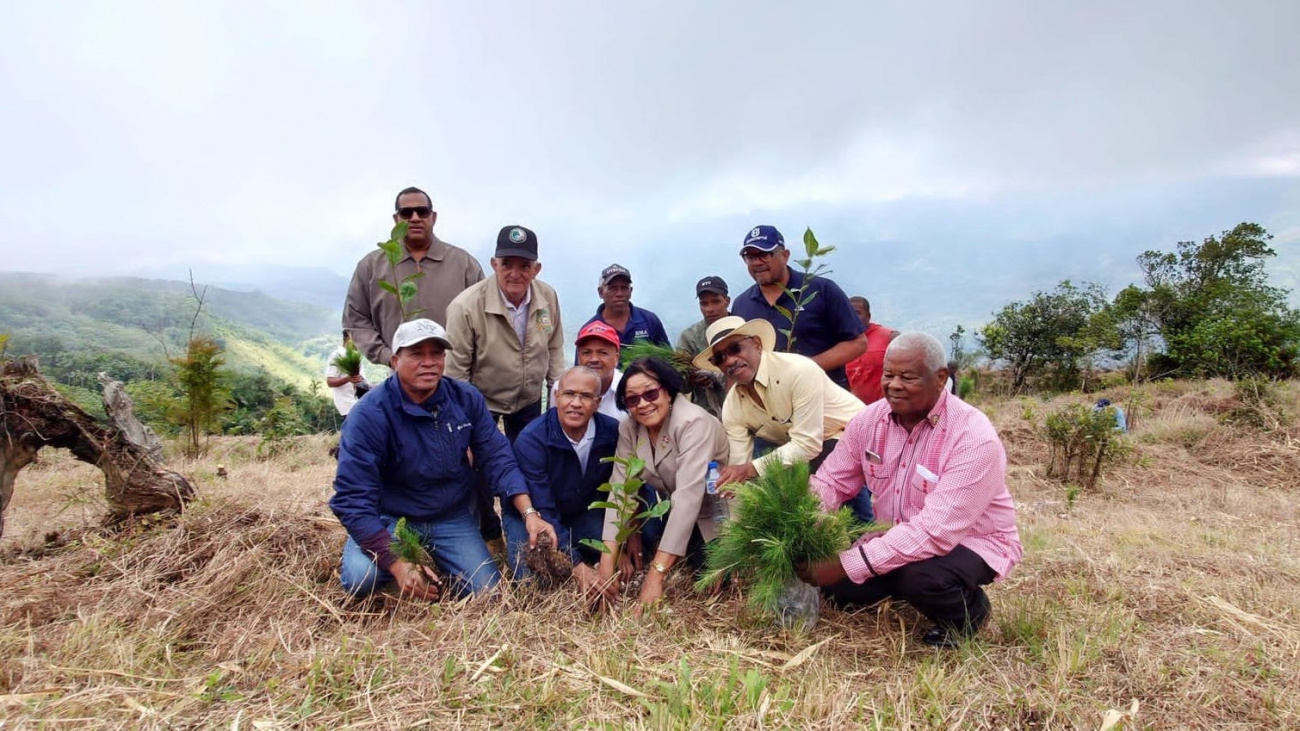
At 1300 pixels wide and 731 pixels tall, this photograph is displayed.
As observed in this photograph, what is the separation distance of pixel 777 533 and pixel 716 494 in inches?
31.4

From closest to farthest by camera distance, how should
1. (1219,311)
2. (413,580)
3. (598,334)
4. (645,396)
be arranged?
(413,580), (645,396), (598,334), (1219,311)

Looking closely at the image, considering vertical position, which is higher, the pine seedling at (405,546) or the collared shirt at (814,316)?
the collared shirt at (814,316)

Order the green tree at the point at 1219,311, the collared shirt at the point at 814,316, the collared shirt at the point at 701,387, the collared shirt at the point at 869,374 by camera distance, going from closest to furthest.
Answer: the collared shirt at the point at 814,316 < the collared shirt at the point at 701,387 < the collared shirt at the point at 869,374 < the green tree at the point at 1219,311

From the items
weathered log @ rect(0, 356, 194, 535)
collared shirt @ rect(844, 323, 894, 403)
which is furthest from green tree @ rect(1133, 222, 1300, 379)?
weathered log @ rect(0, 356, 194, 535)

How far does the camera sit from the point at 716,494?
354 centimetres

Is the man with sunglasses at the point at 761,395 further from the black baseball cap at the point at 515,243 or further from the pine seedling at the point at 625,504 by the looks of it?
the black baseball cap at the point at 515,243

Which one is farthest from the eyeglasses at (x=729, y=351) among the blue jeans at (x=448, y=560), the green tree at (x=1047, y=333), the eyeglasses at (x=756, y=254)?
the green tree at (x=1047, y=333)

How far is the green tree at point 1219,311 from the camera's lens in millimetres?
17344

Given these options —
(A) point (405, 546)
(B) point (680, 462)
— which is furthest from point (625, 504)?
(A) point (405, 546)

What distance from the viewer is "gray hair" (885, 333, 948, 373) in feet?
9.04

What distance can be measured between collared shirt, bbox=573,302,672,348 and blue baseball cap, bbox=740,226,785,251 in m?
1.00

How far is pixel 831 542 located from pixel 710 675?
72 cm

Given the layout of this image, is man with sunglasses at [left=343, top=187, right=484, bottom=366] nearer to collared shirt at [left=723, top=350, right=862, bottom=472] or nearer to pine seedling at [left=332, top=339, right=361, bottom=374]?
pine seedling at [left=332, top=339, right=361, bottom=374]

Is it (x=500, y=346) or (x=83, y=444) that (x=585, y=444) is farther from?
(x=83, y=444)
